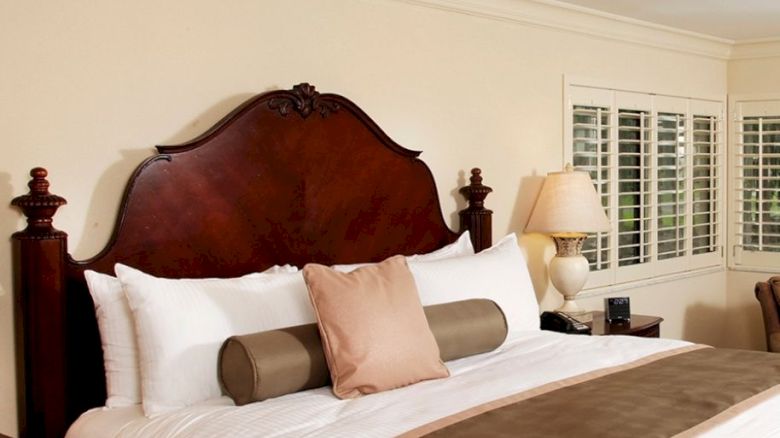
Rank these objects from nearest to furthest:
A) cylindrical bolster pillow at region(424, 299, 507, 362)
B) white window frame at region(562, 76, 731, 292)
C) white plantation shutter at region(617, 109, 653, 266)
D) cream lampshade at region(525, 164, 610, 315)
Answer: cylindrical bolster pillow at region(424, 299, 507, 362)
cream lampshade at region(525, 164, 610, 315)
white window frame at region(562, 76, 731, 292)
white plantation shutter at region(617, 109, 653, 266)

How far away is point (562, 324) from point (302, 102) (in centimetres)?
159

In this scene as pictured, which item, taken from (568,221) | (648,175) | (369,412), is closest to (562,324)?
(568,221)

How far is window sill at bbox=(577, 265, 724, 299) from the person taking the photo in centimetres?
468

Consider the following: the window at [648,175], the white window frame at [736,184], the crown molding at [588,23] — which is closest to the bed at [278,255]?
the crown molding at [588,23]

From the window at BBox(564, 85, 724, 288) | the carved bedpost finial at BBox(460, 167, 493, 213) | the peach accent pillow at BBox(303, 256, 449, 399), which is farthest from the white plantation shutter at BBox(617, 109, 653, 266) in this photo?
the peach accent pillow at BBox(303, 256, 449, 399)

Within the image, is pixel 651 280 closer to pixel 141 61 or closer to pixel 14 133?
pixel 141 61

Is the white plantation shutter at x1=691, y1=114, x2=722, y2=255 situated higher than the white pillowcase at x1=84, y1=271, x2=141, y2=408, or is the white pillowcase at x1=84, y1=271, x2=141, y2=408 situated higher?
the white plantation shutter at x1=691, y1=114, x2=722, y2=255

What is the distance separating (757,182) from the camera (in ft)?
18.5

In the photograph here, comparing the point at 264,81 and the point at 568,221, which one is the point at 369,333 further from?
the point at 568,221

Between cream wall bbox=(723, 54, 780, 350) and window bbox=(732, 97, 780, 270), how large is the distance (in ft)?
0.26

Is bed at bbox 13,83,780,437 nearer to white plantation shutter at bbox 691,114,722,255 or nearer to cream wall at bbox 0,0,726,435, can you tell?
cream wall at bbox 0,0,726,435

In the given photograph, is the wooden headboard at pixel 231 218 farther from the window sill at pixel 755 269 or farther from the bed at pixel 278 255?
the window sill at pixel 755 269

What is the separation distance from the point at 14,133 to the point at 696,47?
4186 mm

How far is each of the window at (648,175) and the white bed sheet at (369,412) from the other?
6.51ft
